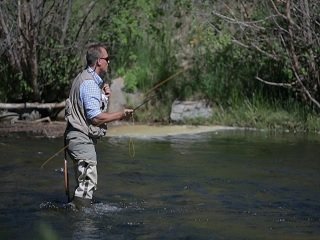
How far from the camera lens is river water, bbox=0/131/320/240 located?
8086 mm

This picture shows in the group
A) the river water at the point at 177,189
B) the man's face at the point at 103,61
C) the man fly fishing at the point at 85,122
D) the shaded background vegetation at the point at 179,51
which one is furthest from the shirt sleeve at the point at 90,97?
the shaded background vegetation at the point at 179,51

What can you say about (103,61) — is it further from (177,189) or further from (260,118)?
(260,118)

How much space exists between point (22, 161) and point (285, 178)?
11.7ft

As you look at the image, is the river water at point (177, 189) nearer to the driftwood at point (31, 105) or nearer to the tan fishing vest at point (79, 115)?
the tan fishing vest at point (79, 115)

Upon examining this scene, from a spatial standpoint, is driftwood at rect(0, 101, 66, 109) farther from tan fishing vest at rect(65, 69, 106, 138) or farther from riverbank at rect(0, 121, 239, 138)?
tan fishing vest at rect(65, 69, 106, 138)

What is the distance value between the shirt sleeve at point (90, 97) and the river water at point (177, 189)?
3.42 ft

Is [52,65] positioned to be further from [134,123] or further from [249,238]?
[249,238]

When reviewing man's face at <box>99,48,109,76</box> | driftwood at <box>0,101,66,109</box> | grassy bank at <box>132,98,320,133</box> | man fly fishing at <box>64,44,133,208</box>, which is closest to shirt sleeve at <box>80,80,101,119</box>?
man fly fishing at <box>64,44,133,208</box>

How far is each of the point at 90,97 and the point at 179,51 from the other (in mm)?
9542

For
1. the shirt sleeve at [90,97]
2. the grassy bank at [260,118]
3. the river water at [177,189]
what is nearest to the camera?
the river water at [177,189]

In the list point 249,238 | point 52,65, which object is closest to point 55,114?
point 52,65

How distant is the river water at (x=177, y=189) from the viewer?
8086 mm

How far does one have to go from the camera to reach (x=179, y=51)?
1780 centimetres

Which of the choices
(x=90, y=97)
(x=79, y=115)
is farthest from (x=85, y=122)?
(x=90, y=97)
